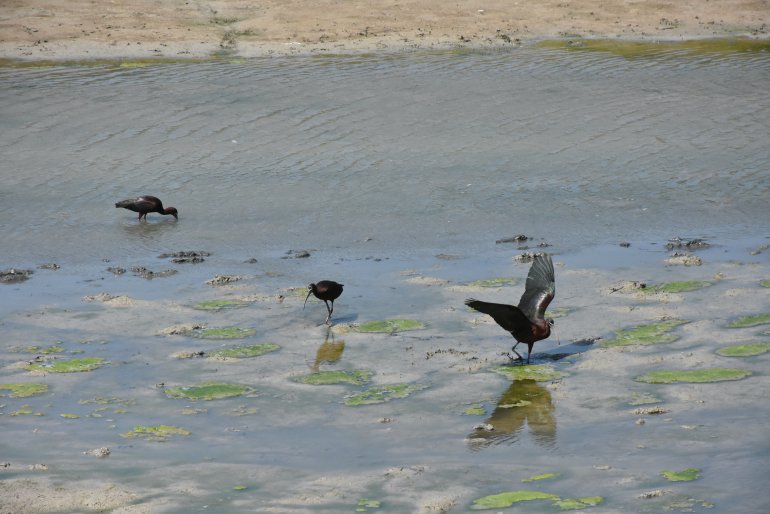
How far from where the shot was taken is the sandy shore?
22.5 metres

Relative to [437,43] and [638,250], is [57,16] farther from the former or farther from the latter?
[638,250]

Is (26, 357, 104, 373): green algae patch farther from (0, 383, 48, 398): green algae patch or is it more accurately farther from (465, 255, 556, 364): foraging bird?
(465, 255, 556, 364): foraging bird

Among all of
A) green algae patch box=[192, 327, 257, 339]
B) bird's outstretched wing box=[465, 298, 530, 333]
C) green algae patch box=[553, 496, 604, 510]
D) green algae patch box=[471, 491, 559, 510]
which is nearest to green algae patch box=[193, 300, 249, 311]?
green algae patch box=[192, 327, 257, 339]

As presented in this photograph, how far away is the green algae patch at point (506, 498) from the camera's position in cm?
720

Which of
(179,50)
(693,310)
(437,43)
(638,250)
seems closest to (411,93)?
(437,43)

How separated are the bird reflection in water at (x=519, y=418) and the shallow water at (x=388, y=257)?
3 centimetres

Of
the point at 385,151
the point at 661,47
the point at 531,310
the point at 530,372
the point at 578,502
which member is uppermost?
the point at 661,47

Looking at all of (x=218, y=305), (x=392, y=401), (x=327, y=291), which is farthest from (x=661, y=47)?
(x=392, y=401)

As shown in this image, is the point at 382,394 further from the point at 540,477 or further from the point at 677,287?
the point at 677,287

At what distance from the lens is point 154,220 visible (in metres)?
14.9

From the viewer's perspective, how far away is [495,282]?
12273mm

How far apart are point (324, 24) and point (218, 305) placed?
13050 mm

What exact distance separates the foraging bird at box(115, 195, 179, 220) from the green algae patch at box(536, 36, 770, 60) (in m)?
10.8

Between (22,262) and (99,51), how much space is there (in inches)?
388
